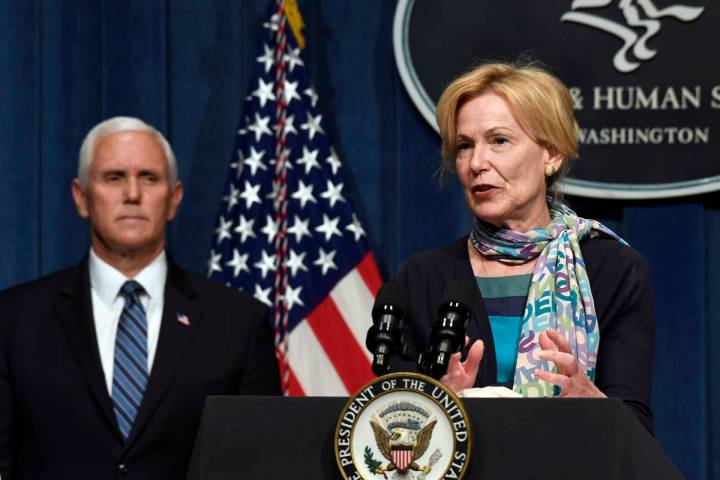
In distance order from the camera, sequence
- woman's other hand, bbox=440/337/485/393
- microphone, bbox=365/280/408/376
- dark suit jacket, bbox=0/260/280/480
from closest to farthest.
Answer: microphone, bbox=365/280/408/376
woman's other hand, bbox=440/337/485/393
dark suit jacket, bbox=0/260/280/480

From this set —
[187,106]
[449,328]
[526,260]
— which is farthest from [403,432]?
[187,106]

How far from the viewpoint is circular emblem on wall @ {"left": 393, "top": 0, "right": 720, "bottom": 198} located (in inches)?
133

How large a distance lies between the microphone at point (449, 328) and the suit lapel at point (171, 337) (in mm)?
1337

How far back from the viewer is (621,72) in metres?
3.42

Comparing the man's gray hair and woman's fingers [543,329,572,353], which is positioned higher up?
the man's gray hair

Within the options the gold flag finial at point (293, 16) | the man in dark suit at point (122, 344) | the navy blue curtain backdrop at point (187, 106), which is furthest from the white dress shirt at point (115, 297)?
the gold flag finial at point (293, 16)

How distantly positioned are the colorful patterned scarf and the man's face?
3.55 ft

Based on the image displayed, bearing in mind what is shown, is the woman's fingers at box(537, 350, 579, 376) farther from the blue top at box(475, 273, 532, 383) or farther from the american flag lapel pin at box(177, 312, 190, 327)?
the american flag lapel pin at box(177, 312, 190, 327)

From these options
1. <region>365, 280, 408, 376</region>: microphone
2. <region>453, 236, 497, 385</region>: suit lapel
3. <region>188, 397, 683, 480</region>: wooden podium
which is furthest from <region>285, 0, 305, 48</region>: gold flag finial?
<region>188, 397, 683, 480</region>: wooden podium

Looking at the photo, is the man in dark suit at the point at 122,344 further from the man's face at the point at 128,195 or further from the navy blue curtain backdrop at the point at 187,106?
the navy blue curtain backdrop at the point at 187,106

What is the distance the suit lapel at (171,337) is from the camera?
8.77ft

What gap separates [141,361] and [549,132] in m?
1.20

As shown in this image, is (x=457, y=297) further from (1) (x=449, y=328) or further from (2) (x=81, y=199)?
(2) (x=81, y=199)

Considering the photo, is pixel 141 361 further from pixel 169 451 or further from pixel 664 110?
pixel 664 110
